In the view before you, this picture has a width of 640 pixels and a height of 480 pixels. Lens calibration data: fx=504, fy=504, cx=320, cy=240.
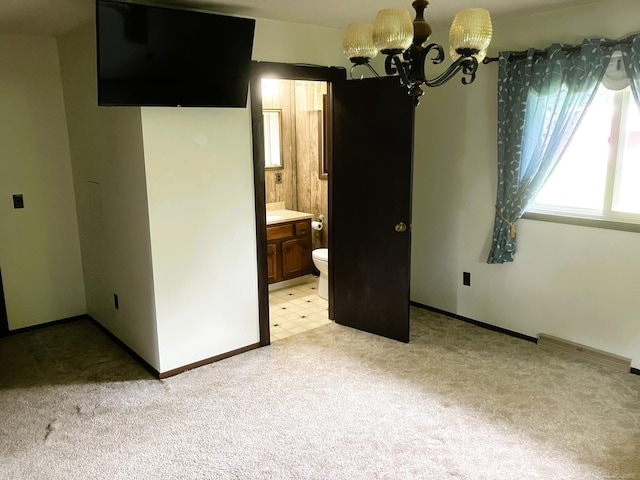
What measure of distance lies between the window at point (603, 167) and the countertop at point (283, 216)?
91.6 inches

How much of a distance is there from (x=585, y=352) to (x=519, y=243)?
0.85m

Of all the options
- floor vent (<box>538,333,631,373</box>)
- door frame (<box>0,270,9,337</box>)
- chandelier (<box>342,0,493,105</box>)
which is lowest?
floor vent (<box>538,333,631,373</box>)

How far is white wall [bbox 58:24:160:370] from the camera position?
10.1 feet

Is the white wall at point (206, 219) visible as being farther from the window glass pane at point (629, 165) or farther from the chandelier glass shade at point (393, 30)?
the window glass pane at point (629, 165)

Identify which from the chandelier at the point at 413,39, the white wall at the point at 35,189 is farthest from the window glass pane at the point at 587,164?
the white wall at the point at 35,189

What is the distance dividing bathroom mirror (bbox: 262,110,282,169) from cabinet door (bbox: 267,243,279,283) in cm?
86

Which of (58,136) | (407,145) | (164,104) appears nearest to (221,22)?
(164,104)

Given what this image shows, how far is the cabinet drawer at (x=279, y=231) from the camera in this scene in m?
4.82

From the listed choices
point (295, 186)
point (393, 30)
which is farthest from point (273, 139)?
point (393, 30)

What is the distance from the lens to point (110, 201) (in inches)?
136

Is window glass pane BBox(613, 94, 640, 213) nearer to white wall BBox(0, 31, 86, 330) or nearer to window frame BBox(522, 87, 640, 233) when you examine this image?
window frame BBox(522, 87, 640, 233)

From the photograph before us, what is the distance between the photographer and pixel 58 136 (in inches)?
156

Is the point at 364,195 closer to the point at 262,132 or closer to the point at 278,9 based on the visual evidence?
the point at 262,132

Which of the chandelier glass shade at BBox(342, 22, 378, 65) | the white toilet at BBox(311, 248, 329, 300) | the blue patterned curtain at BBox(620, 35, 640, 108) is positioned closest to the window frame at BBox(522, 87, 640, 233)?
the blue patterned curtain at BBox(620, 35, 640, 108)
